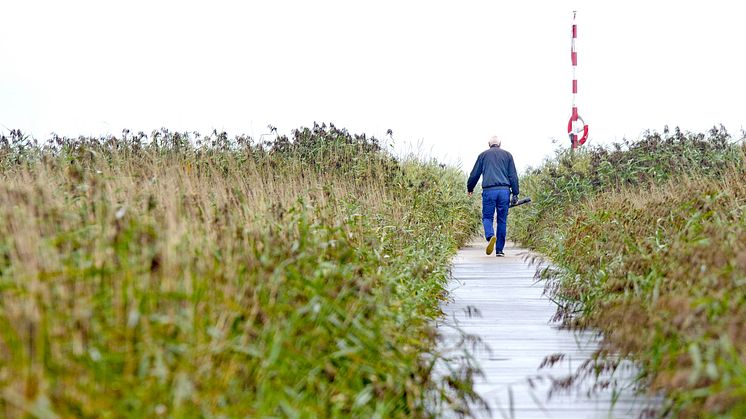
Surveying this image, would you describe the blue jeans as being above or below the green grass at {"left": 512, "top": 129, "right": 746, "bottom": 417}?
above

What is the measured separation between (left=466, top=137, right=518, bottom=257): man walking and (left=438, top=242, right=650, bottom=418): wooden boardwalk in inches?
108

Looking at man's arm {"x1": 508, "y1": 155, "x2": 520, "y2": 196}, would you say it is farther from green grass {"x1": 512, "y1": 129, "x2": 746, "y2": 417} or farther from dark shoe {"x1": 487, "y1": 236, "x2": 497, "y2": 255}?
green grass {"x1": 512, "y1": 129, "x2": 746, "y2": 417}

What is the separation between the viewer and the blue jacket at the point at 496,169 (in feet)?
45.4

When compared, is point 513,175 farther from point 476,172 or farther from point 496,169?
point 476,172

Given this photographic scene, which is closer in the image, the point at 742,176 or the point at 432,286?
the point at 432,286

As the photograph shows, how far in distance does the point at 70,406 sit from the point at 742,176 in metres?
8.99

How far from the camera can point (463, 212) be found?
667 inches

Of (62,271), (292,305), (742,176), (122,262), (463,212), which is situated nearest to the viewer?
(62,271)

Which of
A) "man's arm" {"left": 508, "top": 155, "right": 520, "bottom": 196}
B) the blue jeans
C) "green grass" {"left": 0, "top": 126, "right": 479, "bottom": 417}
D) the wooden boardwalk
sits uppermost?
"man's arm" {"left": 508, "top": 155, "right": 520, "bottom": 196}

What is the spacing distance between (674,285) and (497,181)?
8.80m

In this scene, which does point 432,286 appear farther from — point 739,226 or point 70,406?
point 70,406

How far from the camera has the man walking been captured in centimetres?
1386

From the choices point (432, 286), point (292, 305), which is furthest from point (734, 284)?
point (432, 286)

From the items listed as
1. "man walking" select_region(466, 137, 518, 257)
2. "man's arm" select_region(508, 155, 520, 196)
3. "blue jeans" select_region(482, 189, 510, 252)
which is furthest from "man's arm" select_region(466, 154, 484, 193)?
"man's arm" select_region(508, 155, 520, 196)
